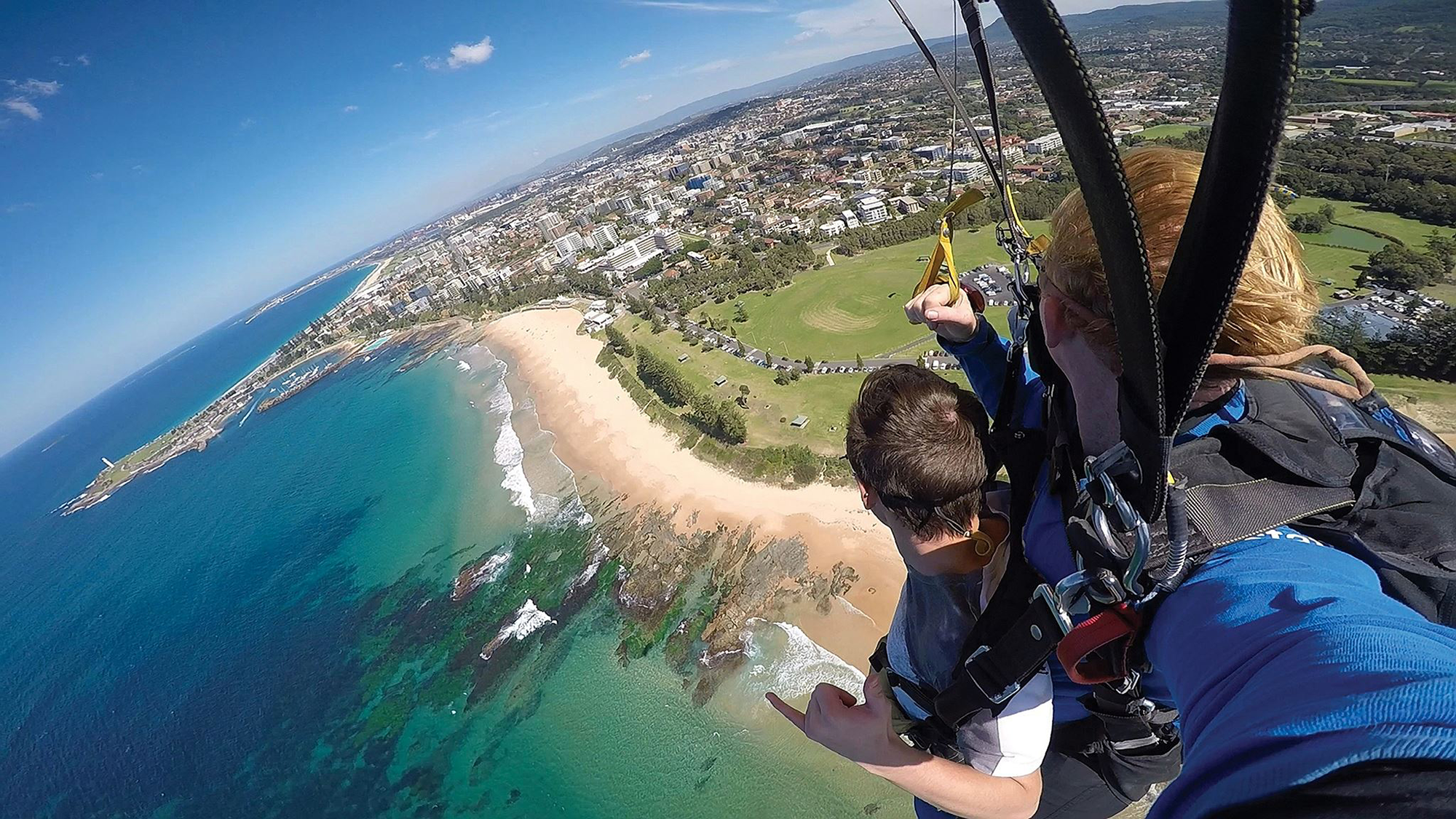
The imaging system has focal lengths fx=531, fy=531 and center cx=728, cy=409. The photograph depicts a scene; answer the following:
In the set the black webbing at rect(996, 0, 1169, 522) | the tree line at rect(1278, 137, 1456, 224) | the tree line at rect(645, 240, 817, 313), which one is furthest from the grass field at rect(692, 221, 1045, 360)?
the black webbing at rect(996, 0, 1169, 522)

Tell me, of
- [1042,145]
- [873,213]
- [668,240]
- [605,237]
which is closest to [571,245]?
[605,237]

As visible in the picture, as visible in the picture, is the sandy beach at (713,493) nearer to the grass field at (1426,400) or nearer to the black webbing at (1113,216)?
the black webbing at (1113,216)

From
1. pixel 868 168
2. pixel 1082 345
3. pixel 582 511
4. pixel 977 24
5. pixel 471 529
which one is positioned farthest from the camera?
pixel 868 168

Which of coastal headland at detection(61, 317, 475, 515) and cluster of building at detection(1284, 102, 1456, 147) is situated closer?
cluster of building at detection(1284, 102, 1456, 147)

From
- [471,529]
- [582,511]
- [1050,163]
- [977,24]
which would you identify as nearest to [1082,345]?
[977,24]

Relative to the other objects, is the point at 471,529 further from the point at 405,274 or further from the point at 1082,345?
the point at 405,274

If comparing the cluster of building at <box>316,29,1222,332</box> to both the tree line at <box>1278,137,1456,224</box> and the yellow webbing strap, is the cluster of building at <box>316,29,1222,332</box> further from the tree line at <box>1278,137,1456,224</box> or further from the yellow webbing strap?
the tree line at <box>1278,137,1456,224</box>

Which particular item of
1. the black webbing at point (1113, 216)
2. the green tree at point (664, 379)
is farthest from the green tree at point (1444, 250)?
the black webbing at point (1113, 216)

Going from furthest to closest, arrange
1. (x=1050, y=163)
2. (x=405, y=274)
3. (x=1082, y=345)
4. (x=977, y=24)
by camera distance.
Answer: (x=405, y=274) → (x=1050, y=163) → (x=977, y=24) → (x=1082, y=345)
